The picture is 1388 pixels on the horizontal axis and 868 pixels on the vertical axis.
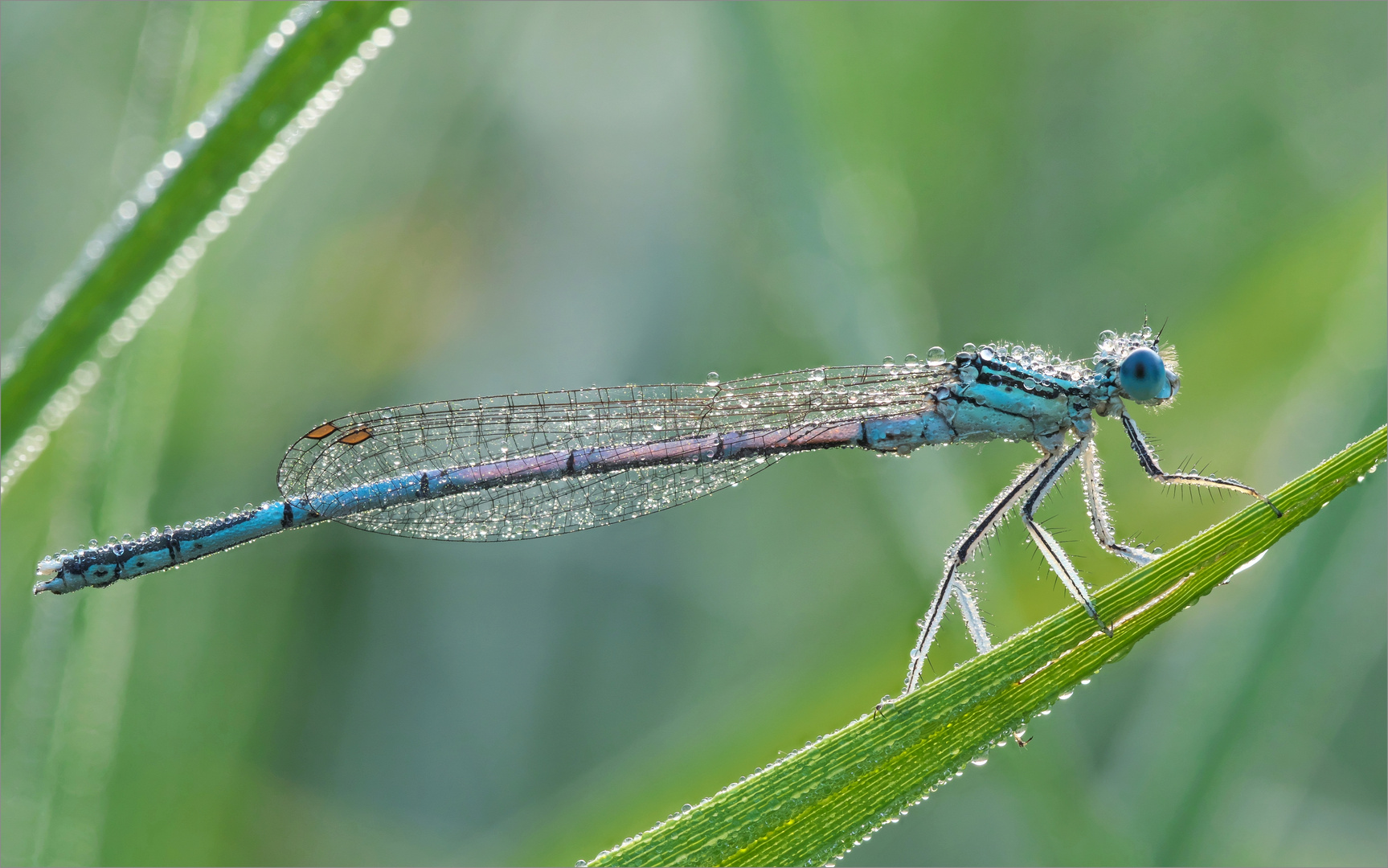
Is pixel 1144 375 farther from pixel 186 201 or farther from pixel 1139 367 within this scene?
pixel 186 201

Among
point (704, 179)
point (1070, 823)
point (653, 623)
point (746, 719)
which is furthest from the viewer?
point (704, 179)

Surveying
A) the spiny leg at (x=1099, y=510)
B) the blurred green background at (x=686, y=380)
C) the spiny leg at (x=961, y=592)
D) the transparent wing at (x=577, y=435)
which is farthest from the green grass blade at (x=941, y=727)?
the transparent wing at (x=577, y=435)

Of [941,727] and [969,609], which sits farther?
[969,609]

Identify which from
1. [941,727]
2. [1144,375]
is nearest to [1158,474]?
[1144,375]

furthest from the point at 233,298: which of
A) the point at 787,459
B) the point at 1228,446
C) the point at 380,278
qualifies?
the point at 1228,446

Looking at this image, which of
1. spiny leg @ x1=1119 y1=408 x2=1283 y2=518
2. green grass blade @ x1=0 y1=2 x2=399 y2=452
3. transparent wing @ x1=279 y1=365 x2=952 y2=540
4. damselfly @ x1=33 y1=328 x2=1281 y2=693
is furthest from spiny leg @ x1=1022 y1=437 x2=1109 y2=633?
green grass blade @ x1=0 y1=2 x2=399 y2=452

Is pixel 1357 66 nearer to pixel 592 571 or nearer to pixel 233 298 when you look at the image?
pixel 592 571
